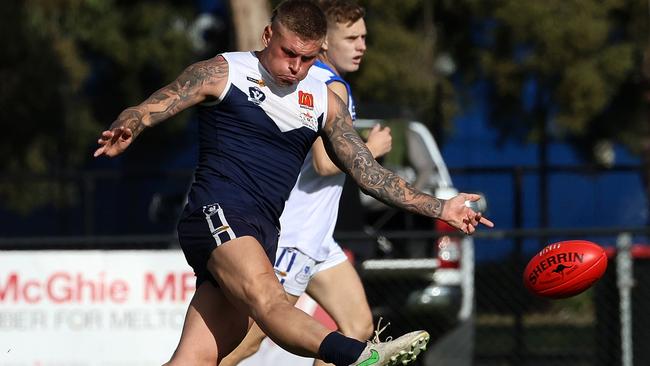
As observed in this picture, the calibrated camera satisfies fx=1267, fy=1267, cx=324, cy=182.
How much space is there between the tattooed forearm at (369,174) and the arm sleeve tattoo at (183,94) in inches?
24.4

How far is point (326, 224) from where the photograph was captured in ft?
22.7

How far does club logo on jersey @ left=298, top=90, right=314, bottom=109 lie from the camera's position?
19.1ft

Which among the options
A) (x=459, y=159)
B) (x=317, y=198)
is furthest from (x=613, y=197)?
(x=317, y=198)

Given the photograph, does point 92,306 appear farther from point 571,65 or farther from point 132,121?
point 571,65

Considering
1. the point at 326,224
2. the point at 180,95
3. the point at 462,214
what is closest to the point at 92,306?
the point at 326,224

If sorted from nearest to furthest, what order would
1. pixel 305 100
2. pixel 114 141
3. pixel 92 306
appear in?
pixel 114 141 < pixel 305 100 < pixel 92 306

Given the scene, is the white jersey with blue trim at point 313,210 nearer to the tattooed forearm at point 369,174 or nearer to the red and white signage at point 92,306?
the tattooed forearm at point 369,174

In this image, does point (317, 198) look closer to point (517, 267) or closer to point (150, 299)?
point (150, 299)

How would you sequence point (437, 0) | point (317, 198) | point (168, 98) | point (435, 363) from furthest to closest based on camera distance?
point (437, 0) < point (435, 363) < point (317, 198) < point (168, 98)

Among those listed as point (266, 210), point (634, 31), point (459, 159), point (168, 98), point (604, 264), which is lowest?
point (459, 159)

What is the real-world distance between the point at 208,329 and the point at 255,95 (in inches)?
42.2

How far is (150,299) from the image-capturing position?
8.96 m

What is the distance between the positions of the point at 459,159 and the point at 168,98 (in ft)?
38.2

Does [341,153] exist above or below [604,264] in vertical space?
above
